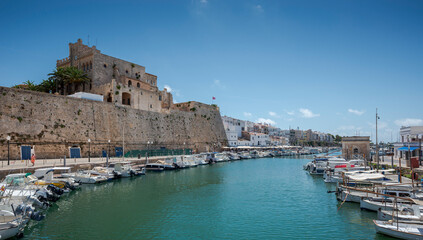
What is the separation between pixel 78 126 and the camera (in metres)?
29.8

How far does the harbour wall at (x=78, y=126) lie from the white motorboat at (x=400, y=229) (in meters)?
24.6

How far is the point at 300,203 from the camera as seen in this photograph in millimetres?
15750

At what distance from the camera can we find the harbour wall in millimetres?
24656

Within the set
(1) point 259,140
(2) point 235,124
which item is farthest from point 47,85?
(1) point 259,140

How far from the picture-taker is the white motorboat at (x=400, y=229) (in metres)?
9.30

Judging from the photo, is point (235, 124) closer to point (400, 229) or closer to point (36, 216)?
point (36, 216)

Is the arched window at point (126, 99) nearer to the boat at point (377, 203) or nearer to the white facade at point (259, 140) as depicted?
the boat at point (377, 203)

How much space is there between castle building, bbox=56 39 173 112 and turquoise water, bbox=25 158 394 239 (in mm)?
19444

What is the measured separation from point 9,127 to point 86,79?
48.6 feet

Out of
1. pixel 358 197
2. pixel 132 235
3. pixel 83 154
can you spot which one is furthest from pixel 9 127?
pixel 358 197

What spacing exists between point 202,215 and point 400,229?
797 centimetres

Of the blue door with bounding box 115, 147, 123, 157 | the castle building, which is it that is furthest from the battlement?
the blue door with bounding box 115, 147, 123, 157

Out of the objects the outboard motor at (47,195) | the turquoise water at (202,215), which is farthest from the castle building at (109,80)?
the outboard motor at (47,195)

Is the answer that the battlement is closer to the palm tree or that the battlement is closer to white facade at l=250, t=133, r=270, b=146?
the palm tree
